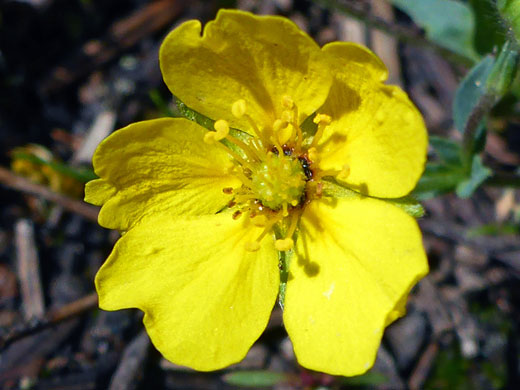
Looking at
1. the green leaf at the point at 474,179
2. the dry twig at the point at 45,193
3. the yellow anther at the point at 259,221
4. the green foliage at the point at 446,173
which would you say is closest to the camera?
the yellow anther at the point at 259,221

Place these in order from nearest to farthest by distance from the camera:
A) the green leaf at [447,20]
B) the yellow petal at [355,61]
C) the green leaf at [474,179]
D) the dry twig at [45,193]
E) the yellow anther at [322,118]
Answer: the yellow petal at [355,61] < the yellow anther at [322,118] < the green leaf at [474,179] < the green leaf at [447,20] < the dry twig at [45,193]

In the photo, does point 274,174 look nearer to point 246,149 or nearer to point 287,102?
point 246,149

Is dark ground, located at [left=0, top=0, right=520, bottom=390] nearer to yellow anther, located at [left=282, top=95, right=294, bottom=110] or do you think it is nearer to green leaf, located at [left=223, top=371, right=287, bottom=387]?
green leaf, located at [left=223, top=371, right=287, bottom=387]

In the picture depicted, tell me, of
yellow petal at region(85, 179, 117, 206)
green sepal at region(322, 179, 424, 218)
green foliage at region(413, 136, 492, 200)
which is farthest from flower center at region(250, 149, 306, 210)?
green foliage at region(413, 136, 492, 200)

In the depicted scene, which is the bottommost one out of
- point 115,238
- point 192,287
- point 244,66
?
point 115,238

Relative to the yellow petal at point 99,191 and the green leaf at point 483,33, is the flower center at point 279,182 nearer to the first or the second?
the yellow petal at point 99,191

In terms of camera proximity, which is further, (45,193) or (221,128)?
(45,193)

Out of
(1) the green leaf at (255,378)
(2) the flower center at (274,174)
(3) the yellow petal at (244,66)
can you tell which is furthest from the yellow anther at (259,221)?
(1) the green leaf at (255,378)

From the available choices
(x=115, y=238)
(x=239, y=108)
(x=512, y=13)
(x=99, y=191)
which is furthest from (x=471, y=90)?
(x=115, y=238)
